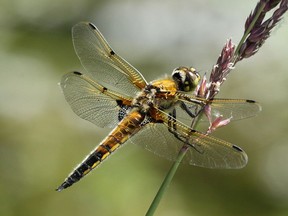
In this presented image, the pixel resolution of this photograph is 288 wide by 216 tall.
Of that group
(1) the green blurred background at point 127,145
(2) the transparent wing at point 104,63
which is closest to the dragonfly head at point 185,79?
(2) the transparent wing at point 104,63

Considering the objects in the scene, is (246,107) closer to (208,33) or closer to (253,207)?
(253,207)

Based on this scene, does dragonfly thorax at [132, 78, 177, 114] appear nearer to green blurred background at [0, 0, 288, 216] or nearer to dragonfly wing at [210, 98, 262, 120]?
dragonfly wing at [210, 98, 262, 120]

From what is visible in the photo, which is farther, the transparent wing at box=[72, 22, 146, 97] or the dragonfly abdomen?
the transparent wing at box=[72, 22, 146, 97]

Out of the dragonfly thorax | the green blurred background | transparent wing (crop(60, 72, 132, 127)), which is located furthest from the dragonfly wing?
the green blurred background

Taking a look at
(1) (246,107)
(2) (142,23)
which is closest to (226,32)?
(2) (142,23)

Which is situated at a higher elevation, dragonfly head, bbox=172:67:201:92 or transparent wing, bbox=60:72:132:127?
dragonfly head, bbox=172:67:201:92

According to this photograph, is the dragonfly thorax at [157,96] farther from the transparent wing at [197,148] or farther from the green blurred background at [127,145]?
the green blurred background at [127,145]

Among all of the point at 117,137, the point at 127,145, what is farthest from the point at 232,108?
the point at 127,145

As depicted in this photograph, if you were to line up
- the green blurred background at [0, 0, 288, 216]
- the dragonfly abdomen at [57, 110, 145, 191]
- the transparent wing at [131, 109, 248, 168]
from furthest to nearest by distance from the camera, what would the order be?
the green blurred background at [0, 0, 288, 216] < the dragonfly abdomen at [57, 110, 145, 191] < the transparent wing at [131, 109, 248, 168]
